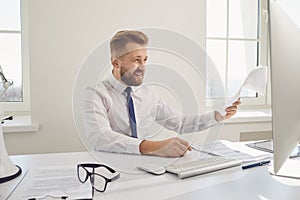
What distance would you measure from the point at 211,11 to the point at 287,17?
1.52 m

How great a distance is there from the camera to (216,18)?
7.40ft

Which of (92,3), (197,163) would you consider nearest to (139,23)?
(92,3)

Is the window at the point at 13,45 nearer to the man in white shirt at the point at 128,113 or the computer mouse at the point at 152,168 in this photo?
the man in white shirt at the point at 128,113

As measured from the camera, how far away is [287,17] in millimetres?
788

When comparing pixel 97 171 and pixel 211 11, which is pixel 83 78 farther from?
pixel 211 11

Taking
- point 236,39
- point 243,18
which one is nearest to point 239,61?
point 236,39

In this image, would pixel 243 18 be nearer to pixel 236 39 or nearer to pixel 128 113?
pixel 236 39

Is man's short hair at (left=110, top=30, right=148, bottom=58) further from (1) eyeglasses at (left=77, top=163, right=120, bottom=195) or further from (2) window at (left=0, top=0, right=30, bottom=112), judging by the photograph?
(2) window at (left=0, top=0, right=30, bottom=112)

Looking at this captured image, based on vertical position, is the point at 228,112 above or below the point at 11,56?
below

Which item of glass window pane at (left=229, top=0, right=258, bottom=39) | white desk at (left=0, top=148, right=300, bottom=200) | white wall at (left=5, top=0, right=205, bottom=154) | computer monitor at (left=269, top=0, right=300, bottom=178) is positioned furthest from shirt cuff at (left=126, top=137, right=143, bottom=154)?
glass window pane at (left=229, top=0, right=258, bottom=39)

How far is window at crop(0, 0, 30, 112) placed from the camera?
1.83m

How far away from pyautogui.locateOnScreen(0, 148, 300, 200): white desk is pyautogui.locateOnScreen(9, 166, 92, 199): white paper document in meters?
0.03

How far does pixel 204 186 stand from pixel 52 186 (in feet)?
1.33

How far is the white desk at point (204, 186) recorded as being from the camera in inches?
29.1
